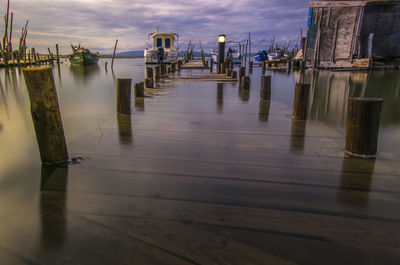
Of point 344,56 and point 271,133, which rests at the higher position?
point 344,56

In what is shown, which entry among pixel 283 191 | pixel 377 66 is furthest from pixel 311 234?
pixel 377 66

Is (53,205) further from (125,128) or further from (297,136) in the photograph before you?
(297,136)

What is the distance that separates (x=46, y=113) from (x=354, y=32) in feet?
73.1

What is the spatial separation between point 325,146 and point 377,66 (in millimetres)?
23044

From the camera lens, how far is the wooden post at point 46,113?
9.07 feet

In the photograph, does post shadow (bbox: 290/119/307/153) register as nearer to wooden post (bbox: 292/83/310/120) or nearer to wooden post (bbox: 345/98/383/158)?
wooden post (bbox: 292/83/310/120)

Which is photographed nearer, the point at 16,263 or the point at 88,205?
the point at 16,263

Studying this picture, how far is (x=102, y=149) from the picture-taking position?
348cm

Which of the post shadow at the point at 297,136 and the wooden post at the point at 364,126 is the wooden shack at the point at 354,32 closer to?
the post shadow at the point at 297,136

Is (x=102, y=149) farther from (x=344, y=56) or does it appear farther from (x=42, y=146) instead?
(x=344, y=56)

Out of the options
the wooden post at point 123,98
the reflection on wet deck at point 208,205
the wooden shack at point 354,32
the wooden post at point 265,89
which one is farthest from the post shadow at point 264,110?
the wooden shack at point 354,32

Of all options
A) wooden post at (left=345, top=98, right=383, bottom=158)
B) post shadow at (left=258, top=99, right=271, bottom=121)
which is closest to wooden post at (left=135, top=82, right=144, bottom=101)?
post shadow at (left=258, top=99, right=271, bottom=121)

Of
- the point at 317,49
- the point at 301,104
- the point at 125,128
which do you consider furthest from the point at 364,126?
the point at 317,49

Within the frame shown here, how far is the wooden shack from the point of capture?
743 inches
